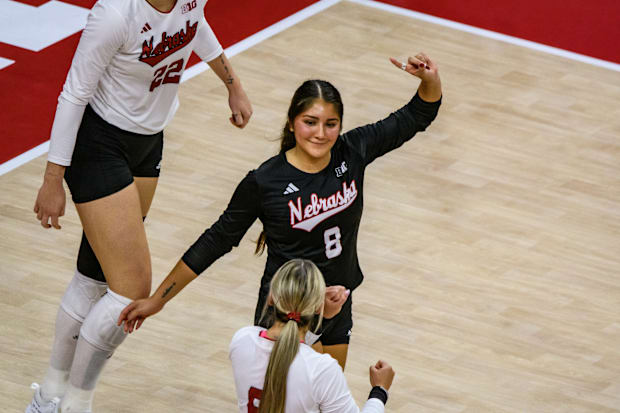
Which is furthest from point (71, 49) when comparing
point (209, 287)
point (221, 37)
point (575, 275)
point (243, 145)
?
point (575, 275)

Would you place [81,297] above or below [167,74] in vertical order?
below

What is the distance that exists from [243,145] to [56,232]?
1.15 m

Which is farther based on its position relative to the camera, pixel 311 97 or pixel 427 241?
pixel 427 241

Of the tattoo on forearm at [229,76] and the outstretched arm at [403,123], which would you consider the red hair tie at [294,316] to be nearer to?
the outstretched arm at [403,123]

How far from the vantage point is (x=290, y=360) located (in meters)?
2.75

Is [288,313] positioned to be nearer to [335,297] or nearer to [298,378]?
[298,378]

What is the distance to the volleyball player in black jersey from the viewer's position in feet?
10.4

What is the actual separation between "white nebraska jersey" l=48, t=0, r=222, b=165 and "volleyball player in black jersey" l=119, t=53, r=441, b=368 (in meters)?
0.40

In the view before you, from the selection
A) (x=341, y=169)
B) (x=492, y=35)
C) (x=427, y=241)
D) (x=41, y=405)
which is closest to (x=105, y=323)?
(x=41, y=405)

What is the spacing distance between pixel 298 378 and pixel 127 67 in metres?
1.04

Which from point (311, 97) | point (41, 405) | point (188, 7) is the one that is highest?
point (188, 7)

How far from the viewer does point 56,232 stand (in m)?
5.00

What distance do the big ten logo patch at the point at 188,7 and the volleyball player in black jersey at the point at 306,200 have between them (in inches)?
16.3

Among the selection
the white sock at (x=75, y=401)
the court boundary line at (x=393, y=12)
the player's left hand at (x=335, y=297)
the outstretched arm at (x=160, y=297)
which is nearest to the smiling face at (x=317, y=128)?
the player's left hand at (x=335, y=297)
